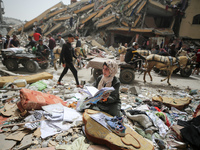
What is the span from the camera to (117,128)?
6.09 feet

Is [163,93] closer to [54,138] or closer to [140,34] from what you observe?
[54,138]

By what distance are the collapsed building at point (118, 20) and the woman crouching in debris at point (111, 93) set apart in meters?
13.8

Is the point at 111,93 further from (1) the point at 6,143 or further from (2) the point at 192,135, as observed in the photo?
(1) the point at 6,143

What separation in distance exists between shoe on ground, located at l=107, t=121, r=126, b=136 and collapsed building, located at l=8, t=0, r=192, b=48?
47.5 ft

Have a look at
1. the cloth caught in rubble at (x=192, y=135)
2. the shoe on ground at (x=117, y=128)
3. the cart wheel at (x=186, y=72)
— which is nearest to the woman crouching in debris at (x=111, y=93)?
the shoe on ground at (x=117, y=128)

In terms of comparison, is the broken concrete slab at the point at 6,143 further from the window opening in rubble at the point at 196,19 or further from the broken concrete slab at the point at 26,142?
the window opening in rubble at the point at 196,19

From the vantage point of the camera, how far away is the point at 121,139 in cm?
181

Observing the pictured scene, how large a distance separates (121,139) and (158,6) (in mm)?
16828

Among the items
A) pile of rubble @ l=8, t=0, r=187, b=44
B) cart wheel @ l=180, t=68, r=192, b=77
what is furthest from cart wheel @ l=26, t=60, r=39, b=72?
pile of rubble @ l=8, t=0, r=187, b=44

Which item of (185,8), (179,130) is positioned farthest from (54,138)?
(185,8)

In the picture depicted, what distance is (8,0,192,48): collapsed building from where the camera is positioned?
566 inches

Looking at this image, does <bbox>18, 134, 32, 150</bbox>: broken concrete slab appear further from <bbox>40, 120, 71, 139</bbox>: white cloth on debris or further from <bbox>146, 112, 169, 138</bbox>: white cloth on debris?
<bbox>146, 112, 169, 138</bbox>: white cloth on debris

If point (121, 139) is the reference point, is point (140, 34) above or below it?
above

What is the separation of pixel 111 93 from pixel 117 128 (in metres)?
0.72
